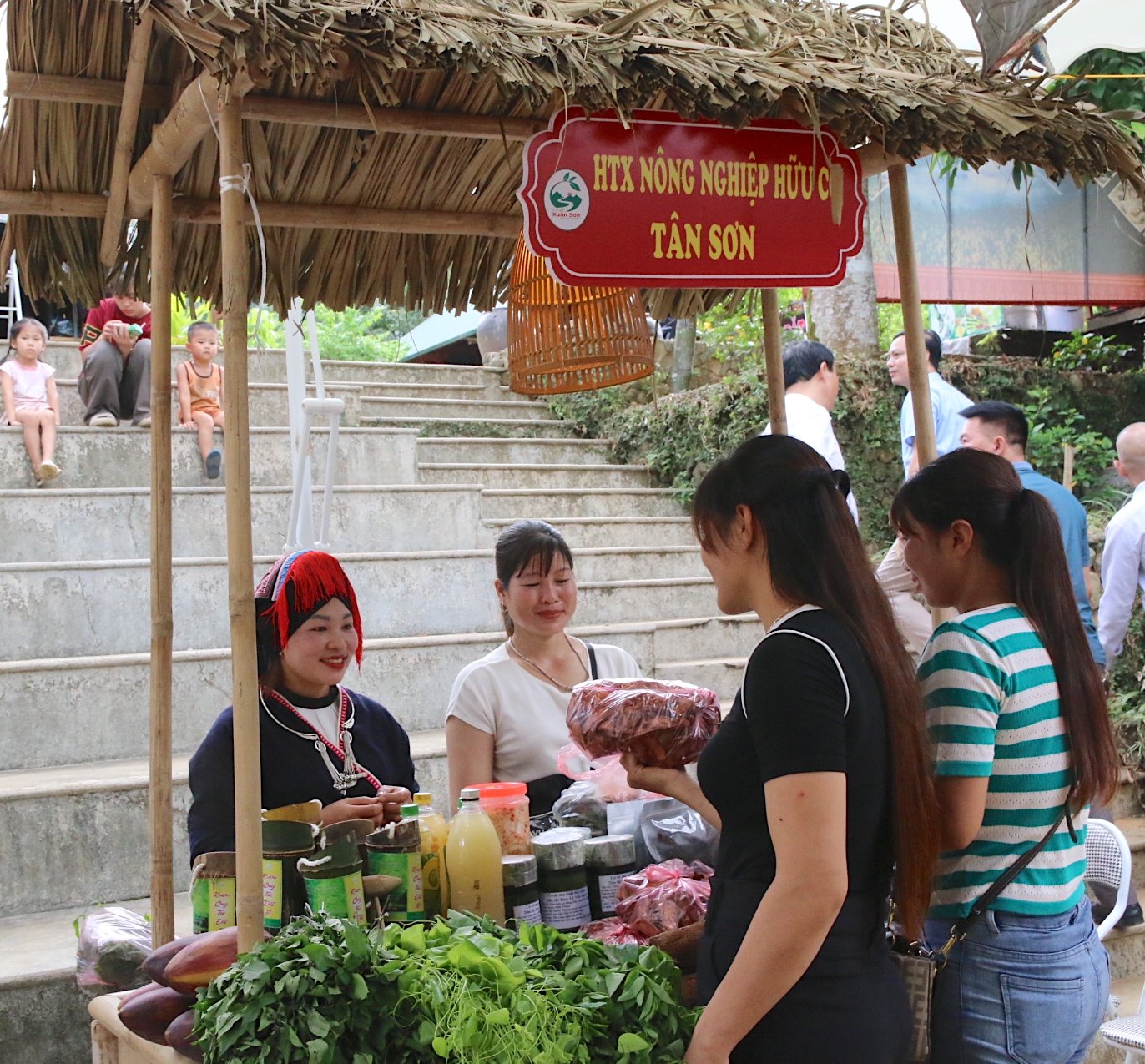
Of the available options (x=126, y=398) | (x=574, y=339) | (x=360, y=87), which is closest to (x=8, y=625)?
(x=126, y=398)

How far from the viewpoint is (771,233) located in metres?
2.51

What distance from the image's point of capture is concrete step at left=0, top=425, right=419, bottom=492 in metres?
6.48

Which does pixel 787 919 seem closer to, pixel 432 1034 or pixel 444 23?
pixel 432 1034

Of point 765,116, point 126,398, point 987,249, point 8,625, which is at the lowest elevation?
point 8,625

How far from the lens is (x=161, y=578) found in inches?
110

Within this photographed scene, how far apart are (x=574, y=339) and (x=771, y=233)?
1020 mm

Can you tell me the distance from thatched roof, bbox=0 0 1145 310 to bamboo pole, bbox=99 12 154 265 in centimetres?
6

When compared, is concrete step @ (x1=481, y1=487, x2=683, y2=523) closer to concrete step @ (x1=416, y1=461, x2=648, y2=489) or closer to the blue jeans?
concrete step @ (x1=416, y1=461, x2=648, y2=489)

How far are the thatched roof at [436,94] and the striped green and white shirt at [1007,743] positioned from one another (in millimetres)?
1007

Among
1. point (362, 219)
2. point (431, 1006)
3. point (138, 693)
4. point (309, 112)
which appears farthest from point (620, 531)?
point (431, 1006)

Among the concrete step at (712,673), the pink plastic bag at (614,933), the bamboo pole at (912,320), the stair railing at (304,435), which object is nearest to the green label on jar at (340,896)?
the pink plastic bag at (614,933)

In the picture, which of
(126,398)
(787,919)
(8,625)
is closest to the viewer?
(787,919)

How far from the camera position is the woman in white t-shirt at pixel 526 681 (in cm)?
306

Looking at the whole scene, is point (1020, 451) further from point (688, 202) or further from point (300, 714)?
point (300, 714)
